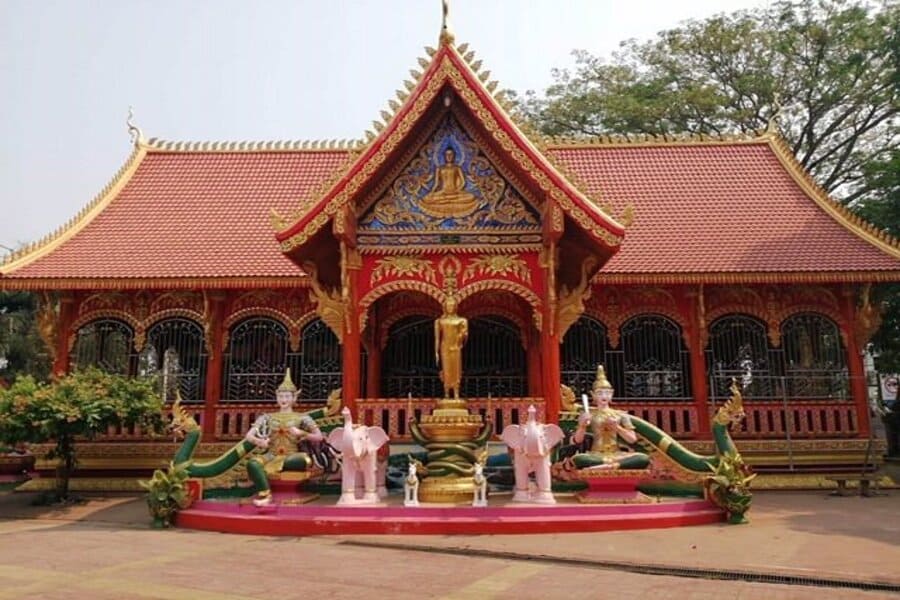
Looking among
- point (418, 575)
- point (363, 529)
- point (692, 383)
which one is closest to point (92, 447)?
point (363, 529)

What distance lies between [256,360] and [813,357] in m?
9.61

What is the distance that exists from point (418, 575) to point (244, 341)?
27.3 ft

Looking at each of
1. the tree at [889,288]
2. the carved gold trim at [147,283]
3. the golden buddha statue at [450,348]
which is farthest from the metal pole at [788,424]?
the carved gold trim at [147,283]

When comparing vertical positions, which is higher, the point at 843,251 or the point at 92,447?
the point at 843,251

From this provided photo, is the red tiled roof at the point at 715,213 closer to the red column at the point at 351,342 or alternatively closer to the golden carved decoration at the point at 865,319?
the golden carved decoration at the point at 865,319

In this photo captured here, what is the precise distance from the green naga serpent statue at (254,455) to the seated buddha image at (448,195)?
2640 millimetres

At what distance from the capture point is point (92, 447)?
40.7ft

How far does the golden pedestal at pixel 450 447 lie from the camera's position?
814 centimetres

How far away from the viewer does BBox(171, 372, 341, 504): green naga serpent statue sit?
8289 millimetres

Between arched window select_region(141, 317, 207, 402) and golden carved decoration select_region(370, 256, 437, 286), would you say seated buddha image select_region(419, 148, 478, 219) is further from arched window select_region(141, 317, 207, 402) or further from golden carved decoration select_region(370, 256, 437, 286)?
arched window select_region(141, 317, 207, 402)

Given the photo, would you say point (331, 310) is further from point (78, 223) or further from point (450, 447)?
point (78, 223)

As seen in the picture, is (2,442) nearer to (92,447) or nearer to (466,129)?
(92,447)

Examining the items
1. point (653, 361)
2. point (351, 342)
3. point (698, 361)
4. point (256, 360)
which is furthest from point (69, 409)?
point (698, 361)

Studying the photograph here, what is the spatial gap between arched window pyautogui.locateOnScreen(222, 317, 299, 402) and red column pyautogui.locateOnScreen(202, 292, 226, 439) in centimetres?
15
